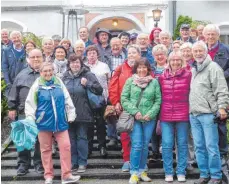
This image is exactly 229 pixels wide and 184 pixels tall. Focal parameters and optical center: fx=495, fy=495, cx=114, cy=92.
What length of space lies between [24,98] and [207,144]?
291 cm

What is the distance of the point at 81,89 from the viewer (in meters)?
7.76

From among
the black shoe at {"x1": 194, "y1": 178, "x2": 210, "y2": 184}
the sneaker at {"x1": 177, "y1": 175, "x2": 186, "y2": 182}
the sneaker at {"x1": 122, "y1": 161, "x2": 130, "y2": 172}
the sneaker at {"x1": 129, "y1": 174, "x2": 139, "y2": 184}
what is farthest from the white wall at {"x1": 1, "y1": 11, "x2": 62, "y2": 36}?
the black shoe at {"x1": 194, "y1": 178, "x2": 210, "y2": 184}

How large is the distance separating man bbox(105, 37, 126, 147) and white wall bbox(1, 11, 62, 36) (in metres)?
8.49

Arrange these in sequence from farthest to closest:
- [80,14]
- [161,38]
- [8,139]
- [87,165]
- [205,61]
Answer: [80,14], [8,139], [161,38], [87,165], [205,61]

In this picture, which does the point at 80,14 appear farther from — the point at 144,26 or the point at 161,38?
the point at 161,38

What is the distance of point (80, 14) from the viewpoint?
16.5 metres

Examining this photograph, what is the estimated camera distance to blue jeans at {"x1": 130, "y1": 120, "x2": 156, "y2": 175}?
7320mm

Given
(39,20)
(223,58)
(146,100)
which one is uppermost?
(39,20)

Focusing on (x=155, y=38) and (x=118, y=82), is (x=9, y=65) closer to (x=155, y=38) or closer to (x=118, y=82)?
(x=118, y=82)

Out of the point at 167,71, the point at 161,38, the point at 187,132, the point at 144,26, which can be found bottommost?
the point at 187,132

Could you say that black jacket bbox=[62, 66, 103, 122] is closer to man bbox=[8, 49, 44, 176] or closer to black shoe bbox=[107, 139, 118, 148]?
man bbox=[8, 49, 44, 176]

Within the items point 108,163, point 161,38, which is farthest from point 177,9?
point 108,163

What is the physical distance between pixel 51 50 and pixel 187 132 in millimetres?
2858

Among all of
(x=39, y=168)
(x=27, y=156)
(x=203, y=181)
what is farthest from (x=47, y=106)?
(x=203, y=181)
